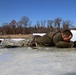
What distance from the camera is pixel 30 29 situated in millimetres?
32906

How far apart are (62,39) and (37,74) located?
2142 mm

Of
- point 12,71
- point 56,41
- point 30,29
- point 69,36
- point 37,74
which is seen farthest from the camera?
point 30,29

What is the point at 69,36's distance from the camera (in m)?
3.45

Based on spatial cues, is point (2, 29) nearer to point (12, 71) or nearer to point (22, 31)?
point (22, 31)

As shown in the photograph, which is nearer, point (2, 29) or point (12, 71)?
point (12, 71)

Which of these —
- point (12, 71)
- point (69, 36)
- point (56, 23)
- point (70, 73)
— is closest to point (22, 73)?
point (12, 71)

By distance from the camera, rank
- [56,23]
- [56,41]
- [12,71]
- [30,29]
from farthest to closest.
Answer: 1. [30,29]
2. [56,23]
3. [56,41]
4. [12,71]

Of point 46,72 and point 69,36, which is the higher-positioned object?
point 69,36

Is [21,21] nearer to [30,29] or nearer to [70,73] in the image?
[30,29]

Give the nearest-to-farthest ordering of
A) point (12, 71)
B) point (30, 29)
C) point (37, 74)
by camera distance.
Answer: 1. point (37, 74)
2. point (12, 71)
3. point (30, 29)

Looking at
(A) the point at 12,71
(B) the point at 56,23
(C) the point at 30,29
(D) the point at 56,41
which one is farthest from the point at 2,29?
(A) the point at 12,71

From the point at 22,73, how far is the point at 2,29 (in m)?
31.2

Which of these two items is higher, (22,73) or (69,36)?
(69,36)

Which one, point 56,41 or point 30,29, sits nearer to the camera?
point 56,41
